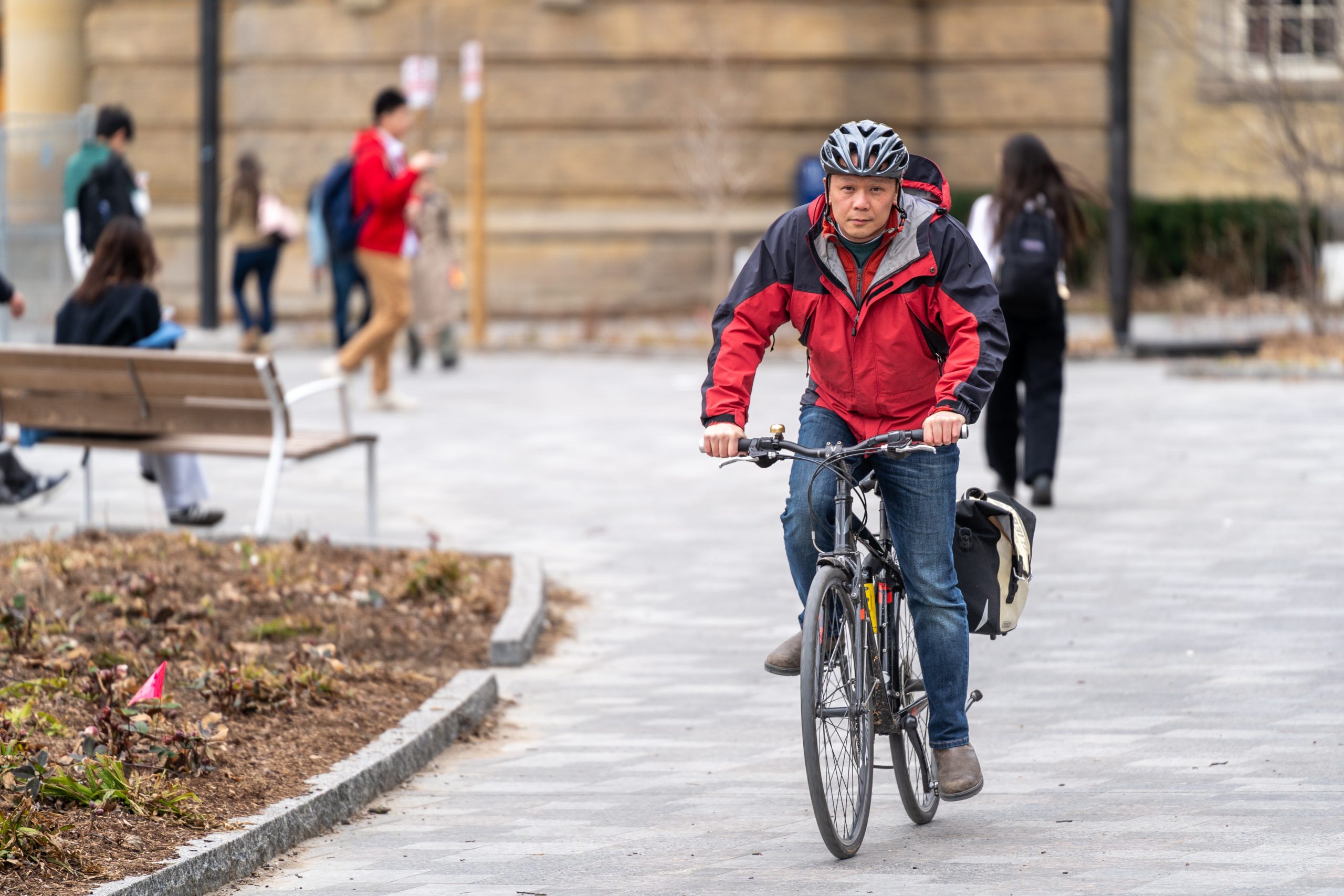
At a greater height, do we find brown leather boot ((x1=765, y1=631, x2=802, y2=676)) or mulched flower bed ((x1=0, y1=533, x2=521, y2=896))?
brown leather boot ((x1=765, y1=631, x2=802, y2=676))

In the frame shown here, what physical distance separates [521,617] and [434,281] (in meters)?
9.35

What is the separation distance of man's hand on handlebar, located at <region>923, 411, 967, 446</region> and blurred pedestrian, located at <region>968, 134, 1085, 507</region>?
5002 millimetres

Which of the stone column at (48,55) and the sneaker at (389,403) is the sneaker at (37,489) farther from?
the stone column at (48,55)

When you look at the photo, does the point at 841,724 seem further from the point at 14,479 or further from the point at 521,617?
the point at 14,479

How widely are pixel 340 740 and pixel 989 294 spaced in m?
2.31

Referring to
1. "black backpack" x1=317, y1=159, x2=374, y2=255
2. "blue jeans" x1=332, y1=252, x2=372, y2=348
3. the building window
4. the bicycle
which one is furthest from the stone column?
the bicycle

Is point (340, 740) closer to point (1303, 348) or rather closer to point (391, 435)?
point (391, 435)

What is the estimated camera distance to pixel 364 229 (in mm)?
14031

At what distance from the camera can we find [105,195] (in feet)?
42.7

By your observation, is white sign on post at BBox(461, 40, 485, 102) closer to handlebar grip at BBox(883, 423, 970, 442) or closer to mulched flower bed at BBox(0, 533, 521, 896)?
mulched flower bed at BBox(0, 533, 521, 896)

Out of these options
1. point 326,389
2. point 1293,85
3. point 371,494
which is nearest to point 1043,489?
point 371,494

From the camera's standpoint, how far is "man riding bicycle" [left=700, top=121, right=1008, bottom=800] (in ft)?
16.5

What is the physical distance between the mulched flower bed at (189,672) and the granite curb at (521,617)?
0.08 meters

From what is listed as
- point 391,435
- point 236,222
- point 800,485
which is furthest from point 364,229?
point 800,485
